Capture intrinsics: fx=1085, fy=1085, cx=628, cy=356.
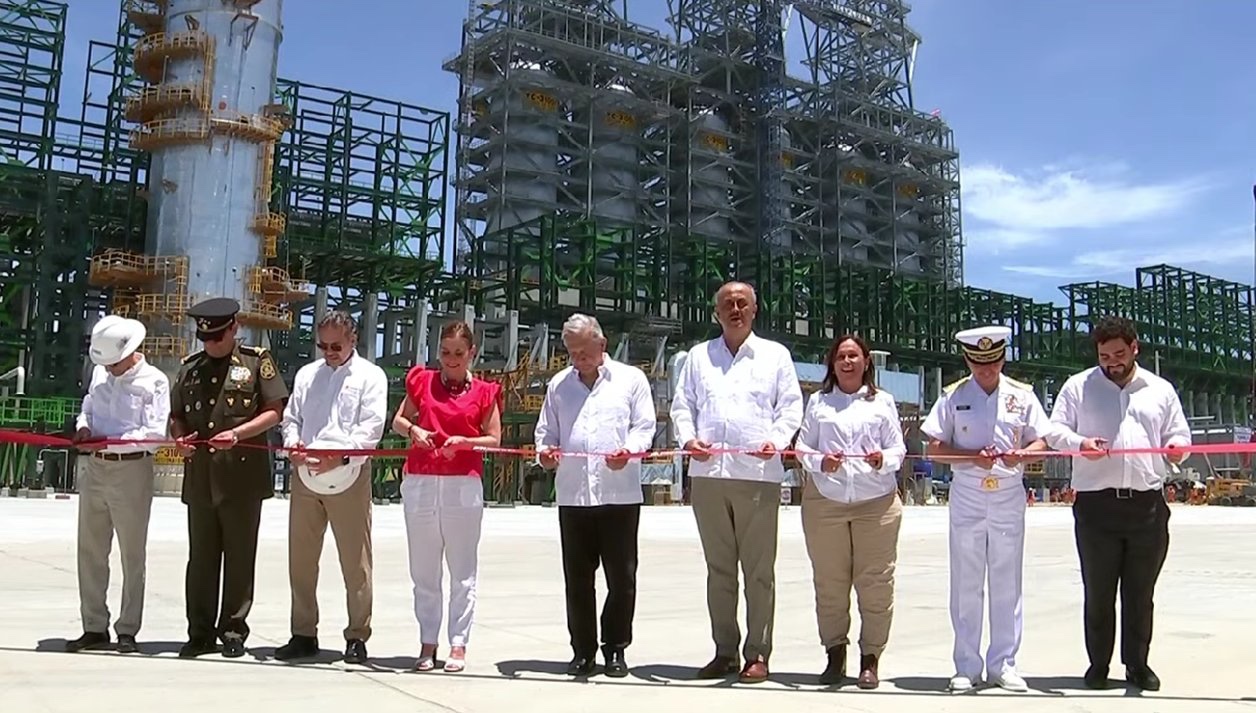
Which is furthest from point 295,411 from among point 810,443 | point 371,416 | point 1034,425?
point 1034,425

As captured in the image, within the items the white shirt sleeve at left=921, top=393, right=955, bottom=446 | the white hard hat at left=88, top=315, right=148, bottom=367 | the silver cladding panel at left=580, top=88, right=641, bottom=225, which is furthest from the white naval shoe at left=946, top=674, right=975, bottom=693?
the silver cladding panel at left=580, top=88, right=641, bottom=225

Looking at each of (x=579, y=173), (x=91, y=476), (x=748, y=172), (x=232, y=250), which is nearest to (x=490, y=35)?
(x=579, y=173)

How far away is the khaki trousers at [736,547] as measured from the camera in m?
5.67

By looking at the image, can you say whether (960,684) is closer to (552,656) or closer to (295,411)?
(552,656)

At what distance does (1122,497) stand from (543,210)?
55.8 metres

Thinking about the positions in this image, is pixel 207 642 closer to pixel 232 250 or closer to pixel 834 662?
pixel 834 662

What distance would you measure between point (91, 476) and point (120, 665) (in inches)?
45.6

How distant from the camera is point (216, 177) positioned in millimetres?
37031

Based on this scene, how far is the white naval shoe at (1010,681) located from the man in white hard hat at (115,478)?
465 centimetres

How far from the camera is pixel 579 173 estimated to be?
205 feet

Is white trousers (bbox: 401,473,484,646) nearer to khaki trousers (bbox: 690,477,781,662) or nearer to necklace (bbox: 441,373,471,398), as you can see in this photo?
necklace (bbox: 441,373,471,398)

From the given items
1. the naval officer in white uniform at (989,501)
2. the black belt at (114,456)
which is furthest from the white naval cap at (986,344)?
the black belt at (114,456)

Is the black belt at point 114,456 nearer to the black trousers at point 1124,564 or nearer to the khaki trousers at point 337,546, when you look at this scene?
the khaki trousers at point 337,546

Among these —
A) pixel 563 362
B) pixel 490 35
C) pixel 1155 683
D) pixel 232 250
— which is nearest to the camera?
pixel 1155 683
